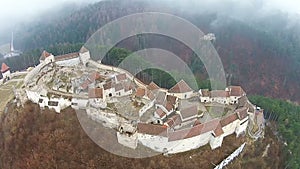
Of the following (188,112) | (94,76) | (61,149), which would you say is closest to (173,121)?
(188,112)

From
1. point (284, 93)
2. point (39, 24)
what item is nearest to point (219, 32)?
point (284, 93)

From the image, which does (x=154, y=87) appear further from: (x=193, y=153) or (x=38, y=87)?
(x=38, y=87)

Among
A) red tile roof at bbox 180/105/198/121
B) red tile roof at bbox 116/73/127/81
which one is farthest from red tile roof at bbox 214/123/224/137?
red tile roof at bbox 116/73/127/81

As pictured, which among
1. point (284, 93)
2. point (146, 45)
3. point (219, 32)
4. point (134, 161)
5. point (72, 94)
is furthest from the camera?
point (219, 32)

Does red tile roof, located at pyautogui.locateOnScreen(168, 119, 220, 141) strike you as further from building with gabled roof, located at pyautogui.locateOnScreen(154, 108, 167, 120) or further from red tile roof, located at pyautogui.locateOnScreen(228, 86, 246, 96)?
red tile roof, located at pyautogui.locateOnScreen(228, 86, 246, 96)

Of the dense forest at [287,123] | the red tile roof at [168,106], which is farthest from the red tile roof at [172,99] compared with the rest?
the dense forest at [287,123]

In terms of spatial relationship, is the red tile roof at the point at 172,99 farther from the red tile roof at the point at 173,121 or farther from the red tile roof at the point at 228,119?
the red tile roof at the point at 228,119
